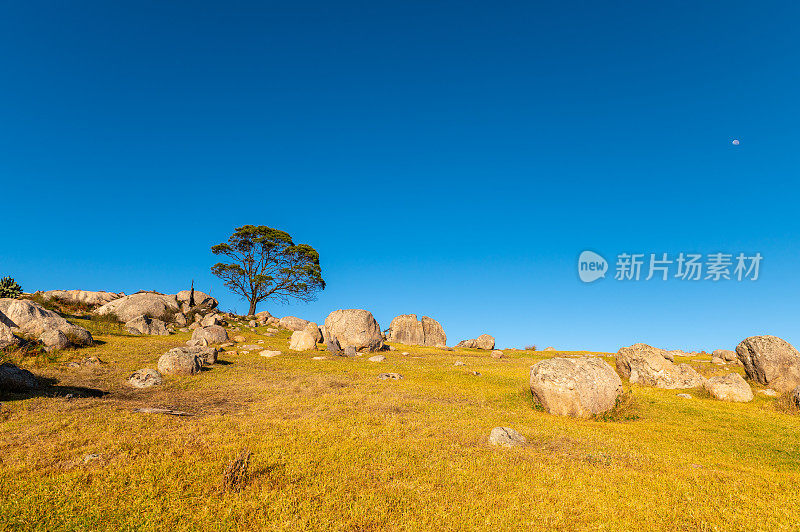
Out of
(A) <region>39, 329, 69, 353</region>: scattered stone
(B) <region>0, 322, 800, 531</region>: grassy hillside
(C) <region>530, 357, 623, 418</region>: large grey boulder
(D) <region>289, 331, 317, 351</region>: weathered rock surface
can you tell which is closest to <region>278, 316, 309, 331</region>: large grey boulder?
(D) <region>289, 331, 317, 351</region>: weathered rock surface

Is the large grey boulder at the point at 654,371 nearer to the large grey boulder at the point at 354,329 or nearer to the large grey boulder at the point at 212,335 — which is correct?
the large grey boulder at the point at 354,329

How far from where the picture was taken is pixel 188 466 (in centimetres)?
1004

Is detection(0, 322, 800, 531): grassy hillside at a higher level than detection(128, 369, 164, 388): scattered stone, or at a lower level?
lower

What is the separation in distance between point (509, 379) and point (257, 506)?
19.5 metres

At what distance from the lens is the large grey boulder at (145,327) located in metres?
40.7

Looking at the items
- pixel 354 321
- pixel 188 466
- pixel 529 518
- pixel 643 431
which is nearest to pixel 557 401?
pixel 643 431

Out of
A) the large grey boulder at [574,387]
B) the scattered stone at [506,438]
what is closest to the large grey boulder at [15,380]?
the scattered stone at [506,438]

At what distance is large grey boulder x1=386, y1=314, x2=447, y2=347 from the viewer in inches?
2190

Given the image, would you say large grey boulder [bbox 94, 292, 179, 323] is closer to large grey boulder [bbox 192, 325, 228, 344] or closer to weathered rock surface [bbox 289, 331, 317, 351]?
large grey boulder [bbox 192, 325, 228, 344]

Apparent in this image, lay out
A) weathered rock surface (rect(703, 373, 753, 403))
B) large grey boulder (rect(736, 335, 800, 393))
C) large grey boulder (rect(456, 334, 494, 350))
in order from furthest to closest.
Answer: large grey boulder (rect(456, 334, 494, 350)), large grey boulder (rect(736, 335, 800, 393)), weathered rock surface (rect(703, 373, 753, 403))

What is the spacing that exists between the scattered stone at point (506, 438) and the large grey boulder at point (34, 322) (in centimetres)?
3021

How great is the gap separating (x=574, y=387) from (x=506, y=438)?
6.17 metres

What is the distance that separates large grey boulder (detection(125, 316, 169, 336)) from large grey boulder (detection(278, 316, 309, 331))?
16.5 metres

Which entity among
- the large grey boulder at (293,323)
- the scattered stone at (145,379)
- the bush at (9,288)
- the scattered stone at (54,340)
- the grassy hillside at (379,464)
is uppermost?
the bush at (9,288)
